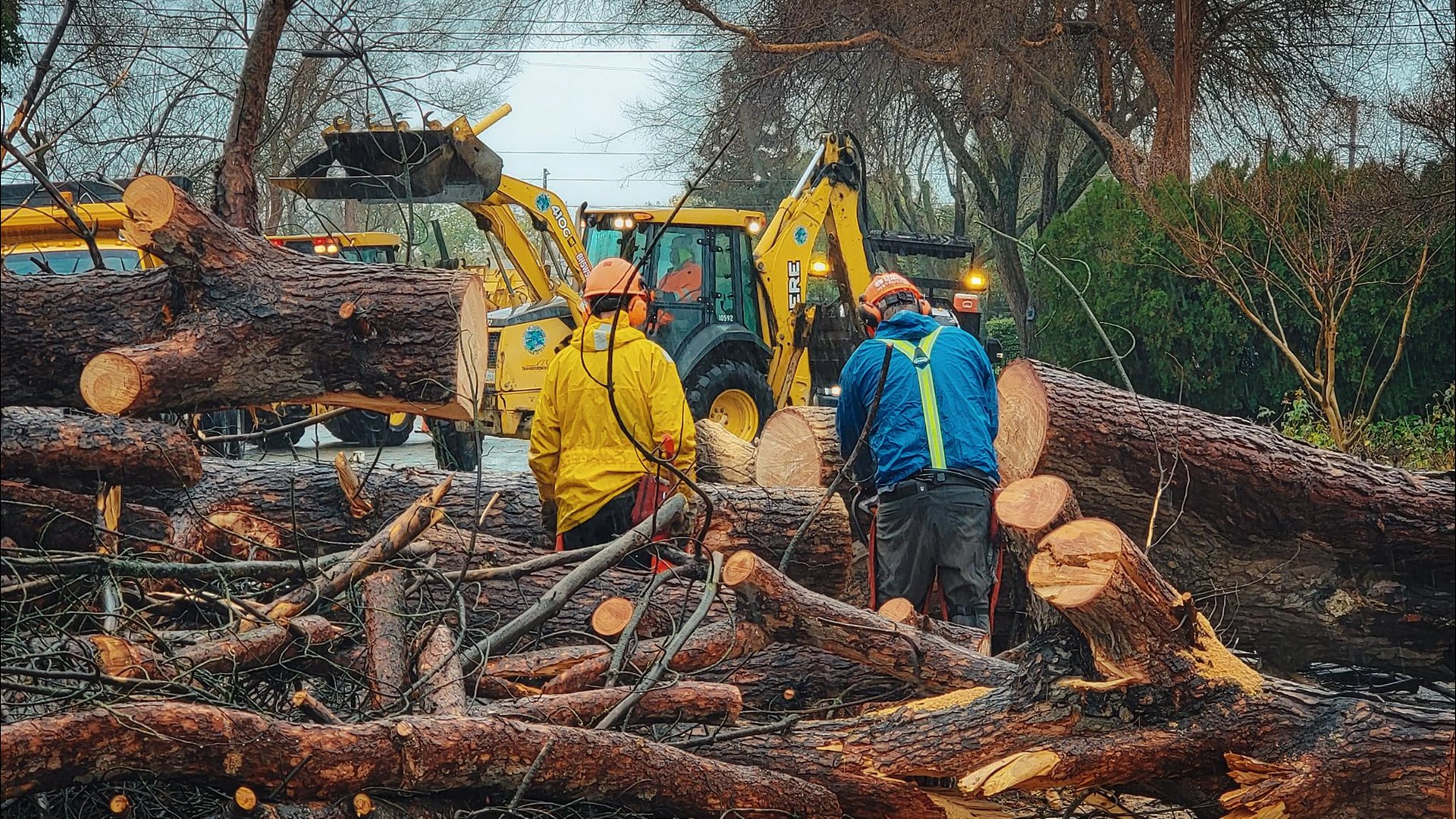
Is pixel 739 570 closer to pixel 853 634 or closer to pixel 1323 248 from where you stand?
pixel 853 634

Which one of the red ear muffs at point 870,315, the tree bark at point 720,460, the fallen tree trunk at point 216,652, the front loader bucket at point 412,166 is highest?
the front loader bucket at point 412,166

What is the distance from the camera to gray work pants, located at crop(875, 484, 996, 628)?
4.88 m

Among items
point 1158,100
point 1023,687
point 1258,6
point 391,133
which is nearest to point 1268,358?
point 1158,100

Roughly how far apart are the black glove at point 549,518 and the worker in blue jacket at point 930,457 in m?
1.21

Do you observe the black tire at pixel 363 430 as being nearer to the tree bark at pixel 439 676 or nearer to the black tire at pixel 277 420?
the black tire at pixel 277 420

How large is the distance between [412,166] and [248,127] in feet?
15.5

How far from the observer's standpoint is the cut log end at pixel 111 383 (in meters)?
4.13

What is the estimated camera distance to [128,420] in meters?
4.26

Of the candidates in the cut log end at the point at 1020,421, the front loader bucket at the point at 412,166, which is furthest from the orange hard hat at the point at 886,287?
the front loader bucket at the point at 412,166

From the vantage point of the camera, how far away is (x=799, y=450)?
6.25 metres

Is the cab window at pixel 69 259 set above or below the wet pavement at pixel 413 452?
above

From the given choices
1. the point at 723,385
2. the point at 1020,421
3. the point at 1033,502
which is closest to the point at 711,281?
the point at 723,385

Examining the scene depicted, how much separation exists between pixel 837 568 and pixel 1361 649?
2.04 metres

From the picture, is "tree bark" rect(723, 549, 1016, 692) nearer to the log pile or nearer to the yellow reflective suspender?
the log pile
